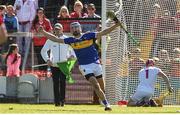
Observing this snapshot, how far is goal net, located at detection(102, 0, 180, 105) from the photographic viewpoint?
65.6 ft

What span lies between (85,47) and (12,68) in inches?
190

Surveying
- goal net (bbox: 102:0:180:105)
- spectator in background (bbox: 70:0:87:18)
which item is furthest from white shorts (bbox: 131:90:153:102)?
spectator in background (bbox: 70:0:87:18)

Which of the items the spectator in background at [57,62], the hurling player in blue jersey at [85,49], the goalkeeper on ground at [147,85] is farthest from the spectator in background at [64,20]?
the hurling player in blue jersey at [85,49]

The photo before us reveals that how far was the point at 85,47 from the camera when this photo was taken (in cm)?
1678

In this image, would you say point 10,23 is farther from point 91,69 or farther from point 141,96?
point 91,69

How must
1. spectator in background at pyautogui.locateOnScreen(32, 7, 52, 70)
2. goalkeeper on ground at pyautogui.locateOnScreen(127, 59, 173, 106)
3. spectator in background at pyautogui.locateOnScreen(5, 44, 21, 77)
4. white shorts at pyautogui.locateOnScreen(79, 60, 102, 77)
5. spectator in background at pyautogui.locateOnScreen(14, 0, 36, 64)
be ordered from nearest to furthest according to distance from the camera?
white shorts at pyautogui.locateOnScreen(79, 60, 102, 77)
goalkeeper on ground at pyautogui.locateOnScreen(127, 59, 173, 106)
spectator in background at pyautogui.locateOnScreen(5, 44, 21, 77)
spectator in background at pyautogui.locateOnScreen(32, 7, 52, 70)
spectator in background at pyautogui.locateOnScreen(14, 0, 36, 64)

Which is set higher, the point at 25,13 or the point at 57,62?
the point at 25,13

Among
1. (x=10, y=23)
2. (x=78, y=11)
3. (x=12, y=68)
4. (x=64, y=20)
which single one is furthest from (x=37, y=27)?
(x=12, y=68)

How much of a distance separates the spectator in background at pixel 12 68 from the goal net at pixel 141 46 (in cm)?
252

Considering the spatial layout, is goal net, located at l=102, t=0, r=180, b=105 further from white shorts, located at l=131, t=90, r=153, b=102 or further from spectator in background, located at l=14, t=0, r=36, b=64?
spectator in background, located at l=14, t=0, r=36, b=64

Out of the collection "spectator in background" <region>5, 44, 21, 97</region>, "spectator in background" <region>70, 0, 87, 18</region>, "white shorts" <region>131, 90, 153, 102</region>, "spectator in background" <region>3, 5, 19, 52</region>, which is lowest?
"white shorts" <region>131, 90, 153, 102</region>

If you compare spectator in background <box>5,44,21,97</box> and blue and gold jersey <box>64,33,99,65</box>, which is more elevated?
blue and gold jersey <box>64,33,99,65</box>

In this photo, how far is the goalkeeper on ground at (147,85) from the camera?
63.0 feet

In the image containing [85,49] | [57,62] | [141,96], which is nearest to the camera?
[85,49]
